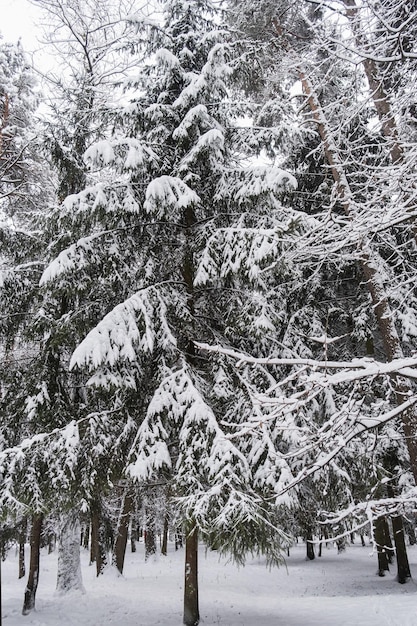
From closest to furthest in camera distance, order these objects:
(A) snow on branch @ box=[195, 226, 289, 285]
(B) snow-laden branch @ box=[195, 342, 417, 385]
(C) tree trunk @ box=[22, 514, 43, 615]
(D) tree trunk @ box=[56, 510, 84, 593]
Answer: (B) snow-laden branch @ box=[195, 342, 417, 385], (A) snow on branch @ box=[195, 226, 289, 285], (C) tree trunk @ box=[22, 514, 43, 615], (D) tree trunk @ box=[56, 510, 84, 593]

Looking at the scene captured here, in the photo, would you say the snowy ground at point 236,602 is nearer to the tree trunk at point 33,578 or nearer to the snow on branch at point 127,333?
the tree trunk at point 33,578

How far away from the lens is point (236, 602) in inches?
505

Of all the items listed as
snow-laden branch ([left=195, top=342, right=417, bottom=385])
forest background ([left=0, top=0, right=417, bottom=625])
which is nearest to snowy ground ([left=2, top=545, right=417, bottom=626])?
forest background ([left=0, top=0, right=417, bottom=625])

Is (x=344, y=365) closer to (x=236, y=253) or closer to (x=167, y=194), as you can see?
(x=236, y=253)

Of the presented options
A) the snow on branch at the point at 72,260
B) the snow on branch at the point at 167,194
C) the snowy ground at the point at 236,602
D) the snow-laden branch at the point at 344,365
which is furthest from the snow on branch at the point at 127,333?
the snow-laden branch at the point at 344,365

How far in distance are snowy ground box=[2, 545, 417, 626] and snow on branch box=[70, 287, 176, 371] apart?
3.12 m

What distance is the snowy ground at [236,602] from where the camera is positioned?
358 inches

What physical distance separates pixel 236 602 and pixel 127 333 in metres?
9.93

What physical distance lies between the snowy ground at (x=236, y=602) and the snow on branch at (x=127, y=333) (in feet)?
10.2

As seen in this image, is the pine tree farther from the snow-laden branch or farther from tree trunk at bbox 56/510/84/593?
tree trunk at bbox 56/510/84/593

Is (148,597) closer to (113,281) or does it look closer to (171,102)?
(113,281)

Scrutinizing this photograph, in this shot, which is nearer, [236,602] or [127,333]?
[127,333]

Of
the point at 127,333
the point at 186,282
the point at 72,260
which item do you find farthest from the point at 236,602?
the point at 72,260

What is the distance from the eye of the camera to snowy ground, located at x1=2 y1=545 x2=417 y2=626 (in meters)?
9.09
